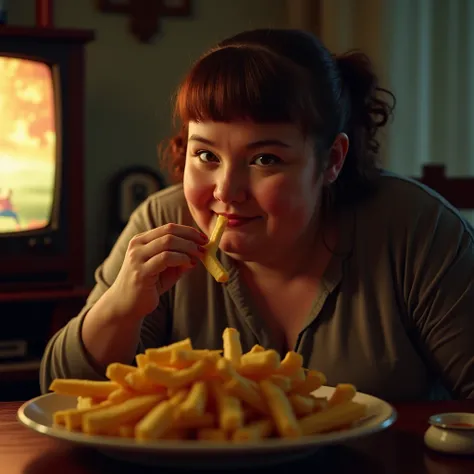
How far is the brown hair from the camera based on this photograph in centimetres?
143

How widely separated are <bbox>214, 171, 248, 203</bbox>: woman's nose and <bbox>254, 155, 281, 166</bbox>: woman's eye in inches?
1.3

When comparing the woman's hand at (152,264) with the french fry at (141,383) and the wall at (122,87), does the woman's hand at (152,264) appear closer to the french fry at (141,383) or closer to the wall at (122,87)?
the french fry at (141,383)

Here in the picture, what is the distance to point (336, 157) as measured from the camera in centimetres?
164

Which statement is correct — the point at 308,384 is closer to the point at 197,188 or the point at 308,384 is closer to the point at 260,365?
the point at 260,365

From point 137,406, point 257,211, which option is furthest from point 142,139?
point 137,406

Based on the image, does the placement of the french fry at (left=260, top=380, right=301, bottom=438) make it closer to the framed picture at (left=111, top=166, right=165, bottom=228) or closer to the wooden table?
the wooden table

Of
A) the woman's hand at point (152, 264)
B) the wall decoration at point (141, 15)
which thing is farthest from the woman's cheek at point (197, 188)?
the wall decoration at point (141, 15)

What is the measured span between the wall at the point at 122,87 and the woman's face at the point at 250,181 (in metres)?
1.79

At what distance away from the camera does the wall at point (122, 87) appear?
3221mm

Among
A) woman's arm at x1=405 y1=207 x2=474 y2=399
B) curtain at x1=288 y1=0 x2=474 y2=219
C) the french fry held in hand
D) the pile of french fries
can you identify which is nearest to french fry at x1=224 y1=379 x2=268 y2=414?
the pile of french fries

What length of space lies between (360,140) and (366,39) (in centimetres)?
140

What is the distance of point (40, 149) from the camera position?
9.05 ft

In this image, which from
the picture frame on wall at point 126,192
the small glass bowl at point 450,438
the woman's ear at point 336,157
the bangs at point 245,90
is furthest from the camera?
the picture frame on wall at point 126,192

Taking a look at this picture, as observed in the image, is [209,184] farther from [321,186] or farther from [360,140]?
[360,140]
